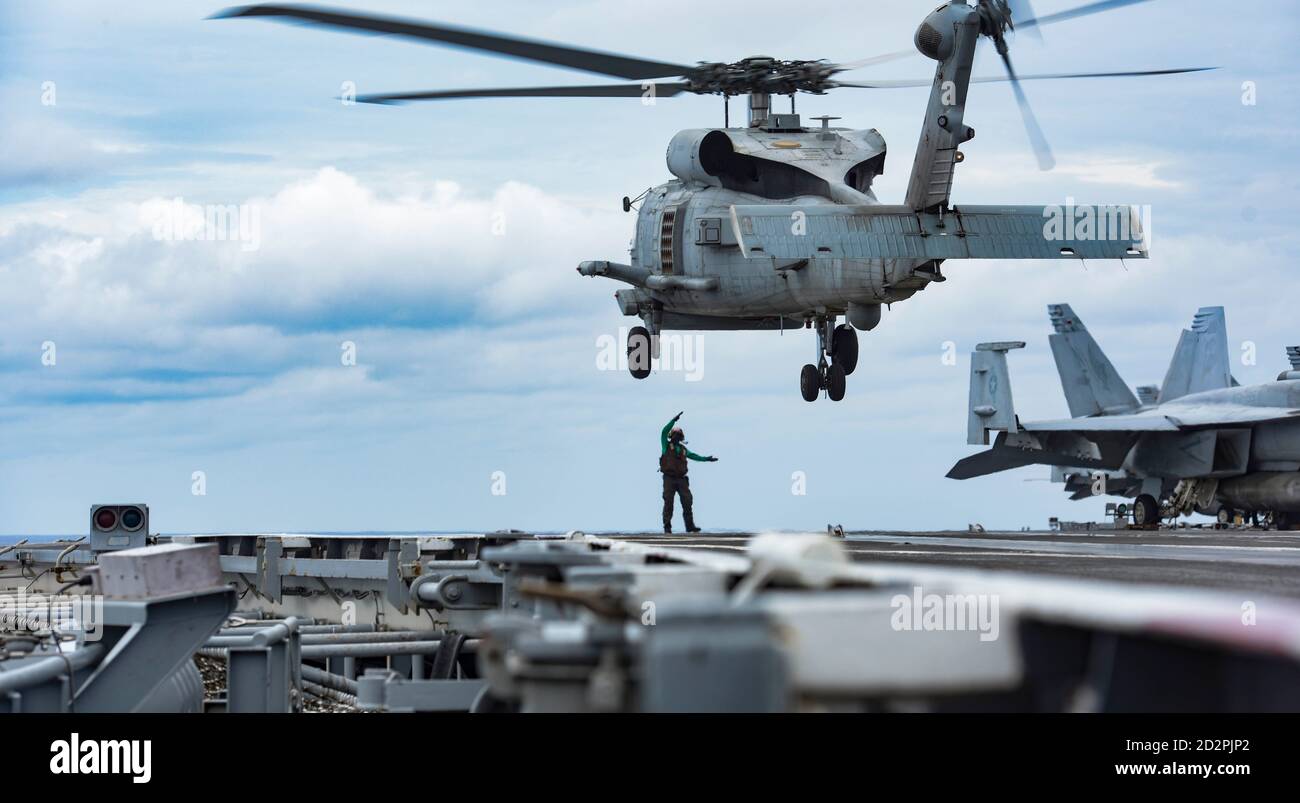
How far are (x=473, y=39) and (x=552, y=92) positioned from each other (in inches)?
141

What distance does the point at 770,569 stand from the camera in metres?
4.40

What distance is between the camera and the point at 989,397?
149 feet

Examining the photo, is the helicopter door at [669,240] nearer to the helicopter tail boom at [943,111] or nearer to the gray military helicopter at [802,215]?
the gray military helicopter at [802,215]

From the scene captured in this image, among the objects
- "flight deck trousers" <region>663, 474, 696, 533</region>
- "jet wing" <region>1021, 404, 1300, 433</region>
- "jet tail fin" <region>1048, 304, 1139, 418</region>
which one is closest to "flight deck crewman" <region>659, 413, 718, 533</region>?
"flight deck trousers" <region>663, 474, 696, 533</region>

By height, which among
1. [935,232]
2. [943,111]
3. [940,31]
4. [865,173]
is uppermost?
[940,31]

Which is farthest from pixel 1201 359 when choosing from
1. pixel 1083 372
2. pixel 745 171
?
pixel 745 171

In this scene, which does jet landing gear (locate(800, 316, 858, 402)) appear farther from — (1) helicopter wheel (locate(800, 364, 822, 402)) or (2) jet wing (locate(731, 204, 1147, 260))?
(2) jet wing (locate(731, 204, 1147, 260))

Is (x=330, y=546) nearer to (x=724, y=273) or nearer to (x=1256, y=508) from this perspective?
(x=724, y=273)

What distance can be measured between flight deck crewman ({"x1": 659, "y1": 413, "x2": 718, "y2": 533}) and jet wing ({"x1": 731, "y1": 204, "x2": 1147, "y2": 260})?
3804 mm

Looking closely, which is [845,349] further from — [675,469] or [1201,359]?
[1201,359]

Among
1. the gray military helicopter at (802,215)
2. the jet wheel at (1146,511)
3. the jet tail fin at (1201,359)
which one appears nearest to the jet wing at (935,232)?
the gray military helicopter at (802,215)

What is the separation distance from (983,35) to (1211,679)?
23528 millimetres

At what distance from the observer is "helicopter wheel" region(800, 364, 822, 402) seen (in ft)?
97.2
